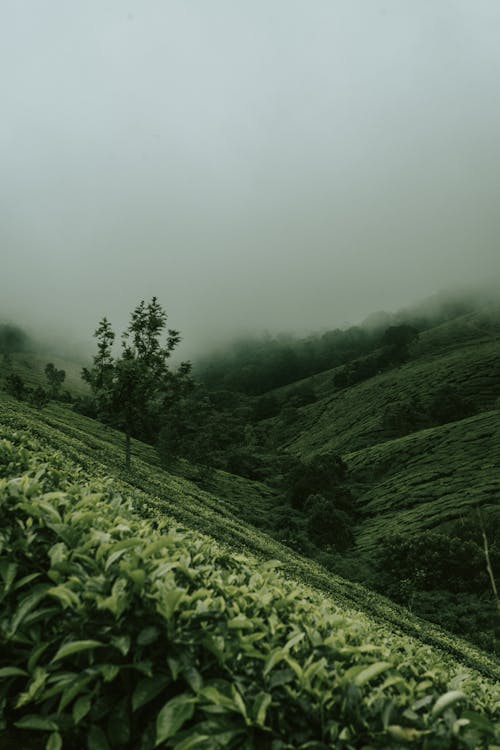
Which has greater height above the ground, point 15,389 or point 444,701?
point 15,389

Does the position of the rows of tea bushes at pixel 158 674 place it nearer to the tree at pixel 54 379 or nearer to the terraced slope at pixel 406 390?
the terraced slope at pixel 406 390

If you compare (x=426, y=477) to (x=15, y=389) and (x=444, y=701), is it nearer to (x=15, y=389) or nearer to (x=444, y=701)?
(x=15, y=389)

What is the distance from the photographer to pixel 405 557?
37.5 m

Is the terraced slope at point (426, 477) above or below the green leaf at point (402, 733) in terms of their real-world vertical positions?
below

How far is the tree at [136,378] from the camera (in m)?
29.4

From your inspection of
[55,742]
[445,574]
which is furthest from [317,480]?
[55,742]

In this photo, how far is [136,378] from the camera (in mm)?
29219

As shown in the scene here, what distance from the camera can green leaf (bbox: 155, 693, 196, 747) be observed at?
6.59 feet

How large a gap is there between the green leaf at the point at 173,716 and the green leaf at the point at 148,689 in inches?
4.3

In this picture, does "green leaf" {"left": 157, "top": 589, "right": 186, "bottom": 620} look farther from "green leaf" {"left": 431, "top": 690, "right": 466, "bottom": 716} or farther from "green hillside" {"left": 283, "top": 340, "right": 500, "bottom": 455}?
"green hillside" {"left": 283, "top": 340, "right": 500, "bottom": 455}

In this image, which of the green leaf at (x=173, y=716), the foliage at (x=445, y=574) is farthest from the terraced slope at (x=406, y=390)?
the green leaf at (x=173, y=716)

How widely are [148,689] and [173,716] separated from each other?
7.5 inches

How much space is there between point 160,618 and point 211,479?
2376 inches

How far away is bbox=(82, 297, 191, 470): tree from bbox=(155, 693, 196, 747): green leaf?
28.0 meters
